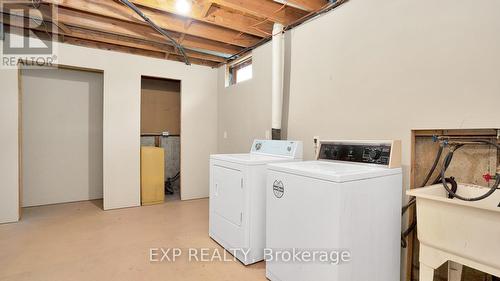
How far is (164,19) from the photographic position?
2.88 m

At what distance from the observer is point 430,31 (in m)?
1.65

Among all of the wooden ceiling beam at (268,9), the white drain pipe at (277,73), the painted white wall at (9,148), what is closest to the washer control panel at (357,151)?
the white drain pipe at (277,73)

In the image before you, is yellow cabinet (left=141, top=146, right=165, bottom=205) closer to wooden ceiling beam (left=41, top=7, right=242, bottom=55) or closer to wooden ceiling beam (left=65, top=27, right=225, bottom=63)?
wooden ceiling beam (left=65, top=27, right=225, bottom=63)

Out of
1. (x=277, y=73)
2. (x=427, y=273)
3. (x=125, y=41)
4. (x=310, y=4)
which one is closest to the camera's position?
(x=427, y=273)

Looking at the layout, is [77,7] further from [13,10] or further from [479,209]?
[479,209]

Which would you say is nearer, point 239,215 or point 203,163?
point 239,215

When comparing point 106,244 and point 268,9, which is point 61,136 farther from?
point 268,9

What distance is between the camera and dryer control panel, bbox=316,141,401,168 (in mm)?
1706

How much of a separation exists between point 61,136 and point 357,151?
426cm

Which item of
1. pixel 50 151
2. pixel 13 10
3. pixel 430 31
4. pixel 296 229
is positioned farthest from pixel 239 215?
pixel 50 151

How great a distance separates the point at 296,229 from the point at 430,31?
1564 mm

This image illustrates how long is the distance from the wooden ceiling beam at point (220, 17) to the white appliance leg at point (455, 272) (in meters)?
2.74

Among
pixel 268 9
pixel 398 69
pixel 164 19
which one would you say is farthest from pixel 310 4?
pixel 164 19

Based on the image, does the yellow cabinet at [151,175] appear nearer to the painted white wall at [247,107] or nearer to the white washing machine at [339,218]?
the painted white wall at [247,107]
